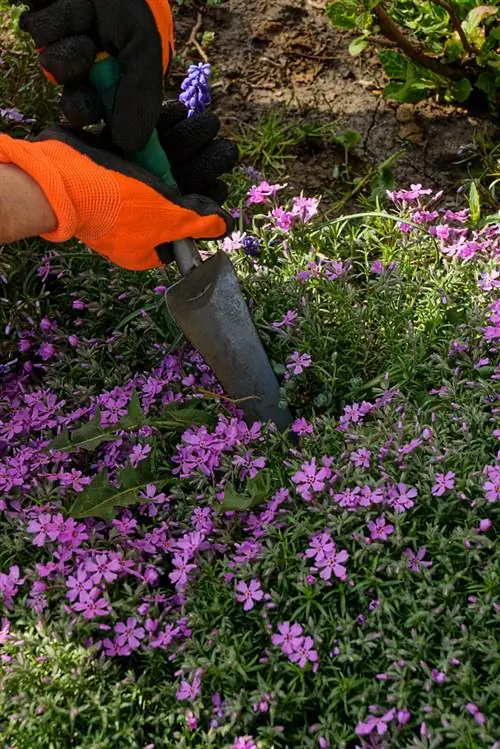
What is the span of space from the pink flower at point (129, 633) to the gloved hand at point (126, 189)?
0.85m

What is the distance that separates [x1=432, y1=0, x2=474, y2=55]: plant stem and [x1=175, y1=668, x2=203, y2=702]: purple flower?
2.22m

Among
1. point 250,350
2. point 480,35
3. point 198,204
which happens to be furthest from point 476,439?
point 480,35

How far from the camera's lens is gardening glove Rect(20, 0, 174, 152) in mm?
1735

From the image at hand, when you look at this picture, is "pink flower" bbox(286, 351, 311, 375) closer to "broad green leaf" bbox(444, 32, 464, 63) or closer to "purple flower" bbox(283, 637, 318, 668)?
"purple flower" bbox(283, 637, 318, 668)

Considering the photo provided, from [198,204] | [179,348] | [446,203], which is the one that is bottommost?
[446,203]

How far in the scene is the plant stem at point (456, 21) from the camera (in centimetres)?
286

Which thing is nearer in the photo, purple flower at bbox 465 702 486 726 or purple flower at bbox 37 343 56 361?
purple flower at bbox 465 702 486 726

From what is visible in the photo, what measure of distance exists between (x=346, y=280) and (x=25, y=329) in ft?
3.16

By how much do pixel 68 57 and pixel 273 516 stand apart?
41.7 inches

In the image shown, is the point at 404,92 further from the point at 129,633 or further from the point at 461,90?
the point at 129,633

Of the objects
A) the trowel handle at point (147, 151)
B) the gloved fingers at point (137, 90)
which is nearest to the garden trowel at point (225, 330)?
the trowel handle at point (147, 151)

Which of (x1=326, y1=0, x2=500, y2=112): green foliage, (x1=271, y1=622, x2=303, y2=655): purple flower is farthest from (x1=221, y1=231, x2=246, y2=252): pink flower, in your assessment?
(x1=271, y1=622, x2=303, y2=655): purple flower

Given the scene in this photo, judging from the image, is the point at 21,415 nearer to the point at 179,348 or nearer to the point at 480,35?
the point at 179,348

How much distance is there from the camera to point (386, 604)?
1774 millimetres
